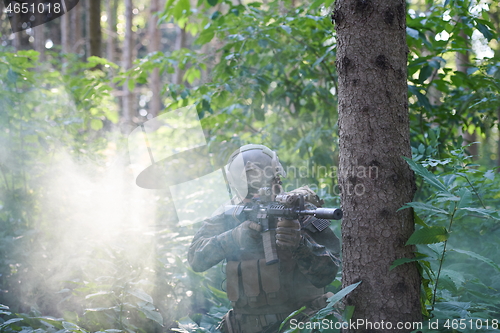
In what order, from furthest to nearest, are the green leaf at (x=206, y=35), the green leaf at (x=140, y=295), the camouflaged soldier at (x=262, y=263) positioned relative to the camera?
the green leaf at (x=206, y=35)
the green leaf at (x=140, y=295)
the camouflaged soldier at (x=262, y=263)

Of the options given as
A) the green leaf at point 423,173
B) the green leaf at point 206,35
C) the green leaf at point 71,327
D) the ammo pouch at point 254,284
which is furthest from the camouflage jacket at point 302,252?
the green leaf at point 206,35

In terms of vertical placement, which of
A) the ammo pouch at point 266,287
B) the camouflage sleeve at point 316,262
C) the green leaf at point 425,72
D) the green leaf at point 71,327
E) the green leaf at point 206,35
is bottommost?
the green leaf at point 71,327

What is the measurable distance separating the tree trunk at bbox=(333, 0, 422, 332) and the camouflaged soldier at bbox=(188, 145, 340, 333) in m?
0.82

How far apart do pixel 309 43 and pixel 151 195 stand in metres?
4.23

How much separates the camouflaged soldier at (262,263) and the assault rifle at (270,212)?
0.07m

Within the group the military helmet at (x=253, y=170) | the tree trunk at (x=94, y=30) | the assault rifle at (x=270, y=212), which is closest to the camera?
the assault rifle at (x=270, y=212)

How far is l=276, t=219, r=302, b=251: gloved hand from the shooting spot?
2.62 m

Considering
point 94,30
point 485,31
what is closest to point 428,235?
point 485,31

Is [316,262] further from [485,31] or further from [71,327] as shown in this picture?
[485,31]

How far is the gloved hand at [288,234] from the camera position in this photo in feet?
8.58

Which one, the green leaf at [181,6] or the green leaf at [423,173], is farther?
the green leaf at [181,6]

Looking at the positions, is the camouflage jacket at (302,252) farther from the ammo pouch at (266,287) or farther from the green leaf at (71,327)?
the green leaf at (71,327)

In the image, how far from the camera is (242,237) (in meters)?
2.89

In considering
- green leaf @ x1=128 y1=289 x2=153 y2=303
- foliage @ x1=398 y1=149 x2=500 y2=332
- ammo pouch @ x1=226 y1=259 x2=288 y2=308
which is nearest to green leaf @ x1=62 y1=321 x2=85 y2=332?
green leaf @ x1=128 y1=289 x2=153 y2=303
